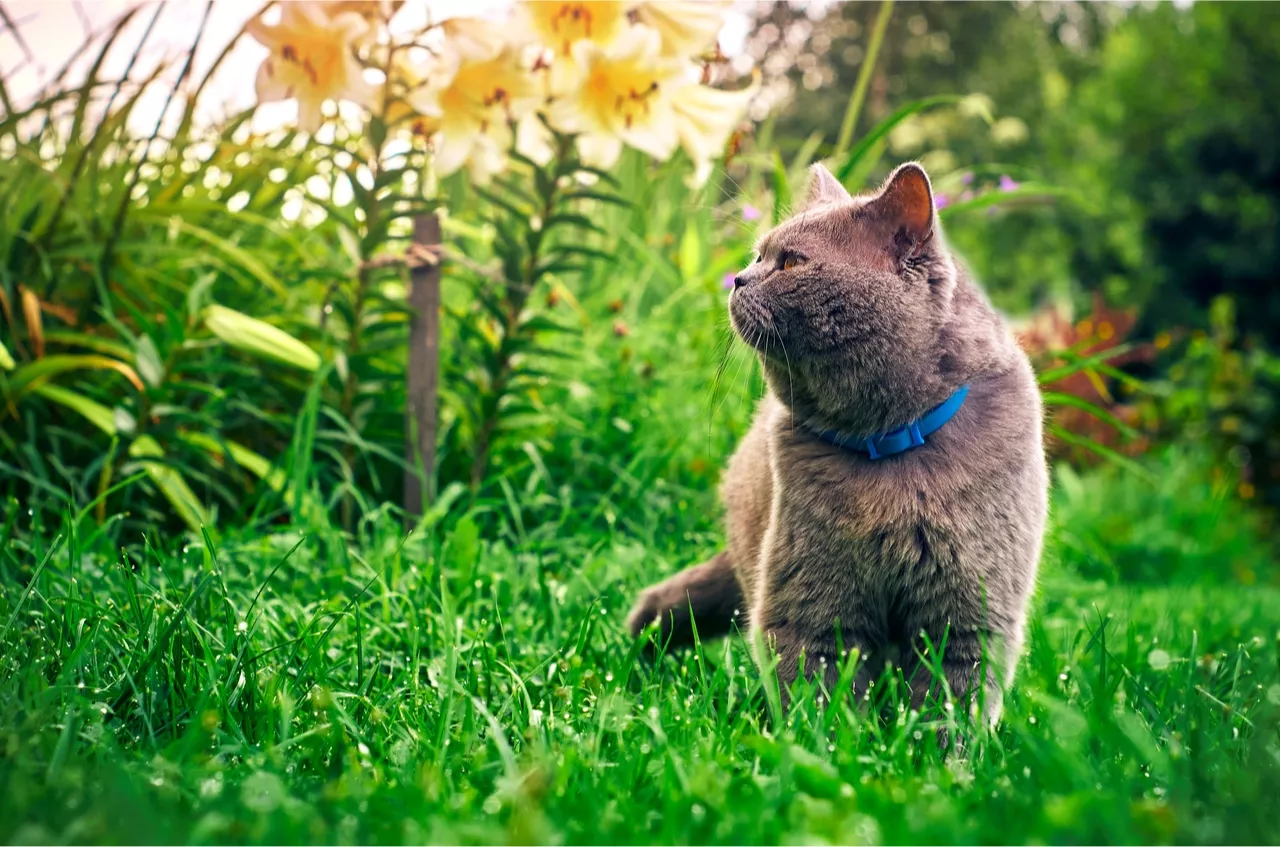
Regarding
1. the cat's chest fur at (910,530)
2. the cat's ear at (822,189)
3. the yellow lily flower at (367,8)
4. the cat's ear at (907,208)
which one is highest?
the yellow lily flower at (367,8)

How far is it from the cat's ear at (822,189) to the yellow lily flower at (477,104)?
2.46 ft

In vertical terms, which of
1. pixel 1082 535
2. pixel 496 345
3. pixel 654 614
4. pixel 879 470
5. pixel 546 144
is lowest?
pixel 1082 535

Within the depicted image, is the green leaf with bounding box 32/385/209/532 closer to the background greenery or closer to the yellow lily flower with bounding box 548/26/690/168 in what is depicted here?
the background greenery

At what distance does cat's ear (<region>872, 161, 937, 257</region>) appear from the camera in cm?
183

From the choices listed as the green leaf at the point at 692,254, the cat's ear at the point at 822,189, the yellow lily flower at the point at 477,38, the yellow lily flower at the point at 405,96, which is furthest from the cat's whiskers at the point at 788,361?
the green leaf at the point at 692,254

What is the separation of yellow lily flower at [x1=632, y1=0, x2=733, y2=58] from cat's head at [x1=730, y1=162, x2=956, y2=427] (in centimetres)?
85

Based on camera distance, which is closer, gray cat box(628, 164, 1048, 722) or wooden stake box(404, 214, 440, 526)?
gray cat box(628, 164, 1048, 722)

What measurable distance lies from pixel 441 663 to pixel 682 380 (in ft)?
6.17

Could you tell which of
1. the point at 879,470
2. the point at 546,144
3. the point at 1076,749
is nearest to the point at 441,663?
the point at 879,470

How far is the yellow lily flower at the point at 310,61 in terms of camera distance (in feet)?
7.96

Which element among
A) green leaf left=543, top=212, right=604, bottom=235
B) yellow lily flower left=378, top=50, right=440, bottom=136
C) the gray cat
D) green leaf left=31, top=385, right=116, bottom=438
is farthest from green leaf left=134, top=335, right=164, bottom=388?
the gray cat

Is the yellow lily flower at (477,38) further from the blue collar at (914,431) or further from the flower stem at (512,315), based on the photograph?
the blue collar at (914,431)

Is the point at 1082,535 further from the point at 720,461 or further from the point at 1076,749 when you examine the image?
the point at 1076,749

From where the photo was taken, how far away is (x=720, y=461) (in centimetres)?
353
